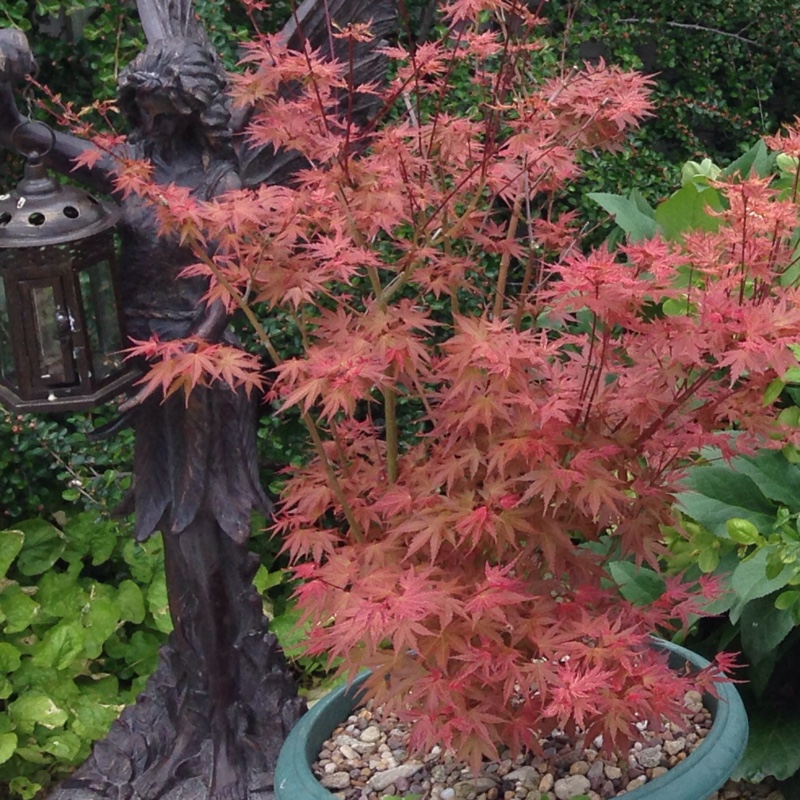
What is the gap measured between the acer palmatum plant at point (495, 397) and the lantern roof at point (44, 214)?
0.23 metres

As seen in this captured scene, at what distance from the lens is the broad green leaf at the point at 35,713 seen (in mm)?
2859

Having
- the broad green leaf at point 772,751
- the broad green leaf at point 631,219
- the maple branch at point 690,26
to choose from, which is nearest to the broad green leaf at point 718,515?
the broad green leaf at point 772,751

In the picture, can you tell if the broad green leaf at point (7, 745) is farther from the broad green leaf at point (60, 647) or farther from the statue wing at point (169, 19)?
the statue wing at point (169, 19)

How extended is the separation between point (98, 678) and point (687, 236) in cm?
242

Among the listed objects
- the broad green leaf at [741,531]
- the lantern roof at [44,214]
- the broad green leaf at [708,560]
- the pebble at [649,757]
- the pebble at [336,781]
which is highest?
the lantern roof at [44,214]

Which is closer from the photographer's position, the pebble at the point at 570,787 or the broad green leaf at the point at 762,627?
the pebble at the point at 570,787

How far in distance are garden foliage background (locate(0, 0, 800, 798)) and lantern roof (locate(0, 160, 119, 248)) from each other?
1337mm

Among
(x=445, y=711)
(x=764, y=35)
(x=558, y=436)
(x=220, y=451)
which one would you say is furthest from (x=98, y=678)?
(x=764, y=35)

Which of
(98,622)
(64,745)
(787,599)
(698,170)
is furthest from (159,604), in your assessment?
(698,170)

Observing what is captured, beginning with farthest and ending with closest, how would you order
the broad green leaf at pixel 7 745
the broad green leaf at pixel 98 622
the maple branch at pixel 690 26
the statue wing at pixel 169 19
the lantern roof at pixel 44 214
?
the maple branch at pixel 690 26
the broad green leaf at pixel 98 622
the broad green leaf at pixel 7 745
the statue wing at pixel 169 19
the lantern roof at pixel 44 214

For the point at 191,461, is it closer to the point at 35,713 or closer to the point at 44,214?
the point at 44,214

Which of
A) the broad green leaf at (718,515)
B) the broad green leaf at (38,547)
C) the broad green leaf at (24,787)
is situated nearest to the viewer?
the broad green leaf at (718,515)

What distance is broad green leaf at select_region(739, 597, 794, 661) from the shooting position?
7.38ft

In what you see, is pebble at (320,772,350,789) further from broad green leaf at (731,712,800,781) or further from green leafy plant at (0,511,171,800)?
green leafy plant at (0,511,171,800)
